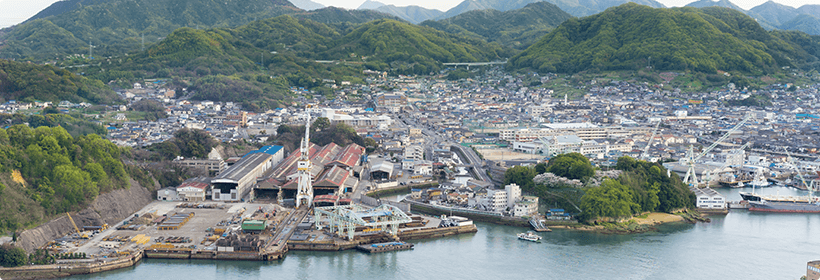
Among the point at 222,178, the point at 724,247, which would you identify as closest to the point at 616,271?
the point at 724,247

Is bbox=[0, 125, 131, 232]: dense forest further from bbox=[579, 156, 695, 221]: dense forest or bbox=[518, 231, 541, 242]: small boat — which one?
bbox=[579, 156, 695, 221]: dense forest

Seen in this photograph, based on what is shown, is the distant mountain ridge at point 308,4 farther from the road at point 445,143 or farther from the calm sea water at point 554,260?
the calm sea water at point 554,260

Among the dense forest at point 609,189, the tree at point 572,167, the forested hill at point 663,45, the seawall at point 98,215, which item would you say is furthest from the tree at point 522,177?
the forested hill at point 663,45

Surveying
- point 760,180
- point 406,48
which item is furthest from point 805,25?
point 760,180

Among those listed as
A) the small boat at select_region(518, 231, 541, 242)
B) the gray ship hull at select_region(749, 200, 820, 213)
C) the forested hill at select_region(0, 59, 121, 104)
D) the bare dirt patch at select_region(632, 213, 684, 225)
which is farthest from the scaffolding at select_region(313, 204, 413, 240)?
the forested hill at select_region(0, 59, 121, 104)

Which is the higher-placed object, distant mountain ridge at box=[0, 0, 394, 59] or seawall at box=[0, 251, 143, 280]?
distant mountain ridge at box=[0, 0, 394, 59]

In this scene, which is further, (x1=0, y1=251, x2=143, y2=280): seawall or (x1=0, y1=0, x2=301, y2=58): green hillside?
(x1=0, y1=0, x2=301, y2=58): green hillside

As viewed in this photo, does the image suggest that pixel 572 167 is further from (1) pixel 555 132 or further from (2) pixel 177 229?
(1) pixel 555 132
